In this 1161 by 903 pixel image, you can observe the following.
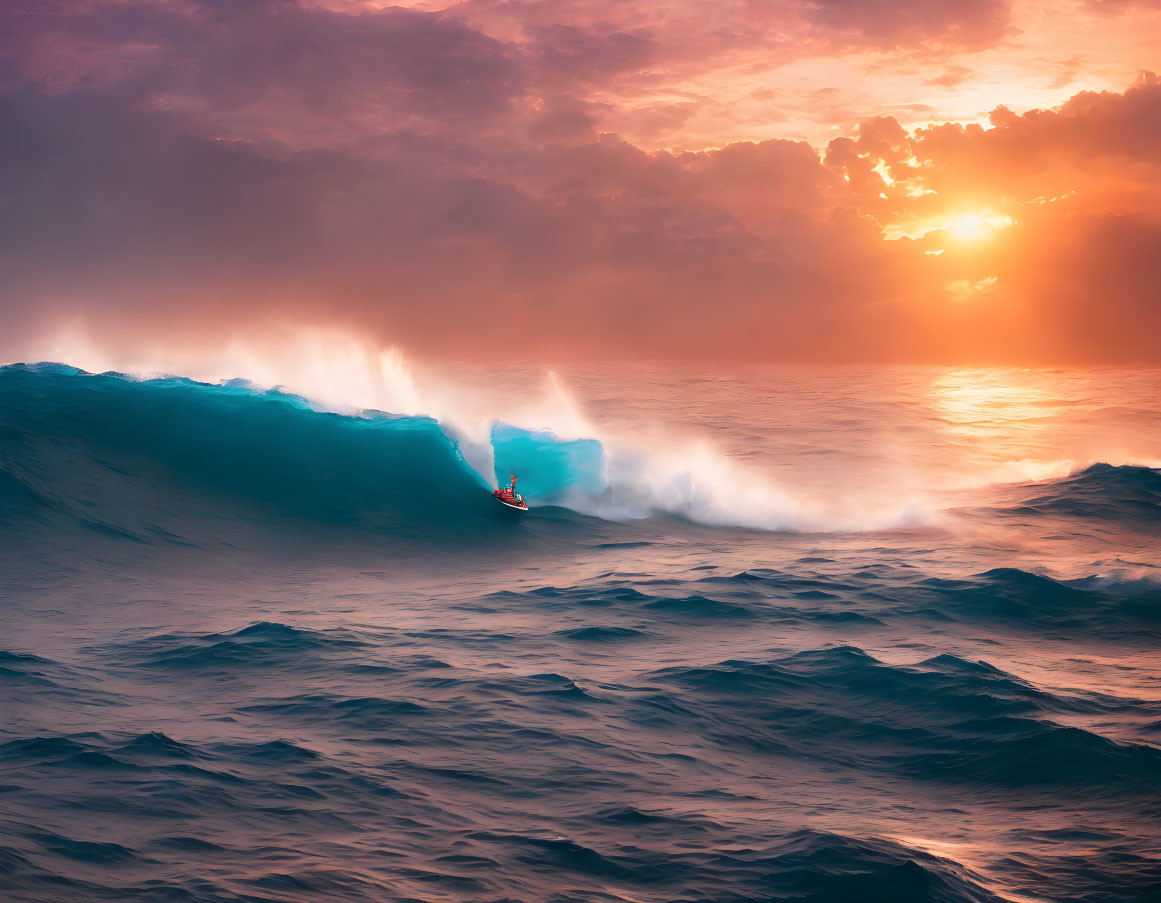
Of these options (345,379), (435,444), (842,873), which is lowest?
(842,873)

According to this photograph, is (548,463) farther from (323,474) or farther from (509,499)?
(323,474)

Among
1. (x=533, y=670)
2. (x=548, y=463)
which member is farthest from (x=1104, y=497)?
(x=533, y=670)

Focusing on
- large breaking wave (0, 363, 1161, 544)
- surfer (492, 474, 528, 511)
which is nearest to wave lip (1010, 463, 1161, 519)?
large breaking wave (0, 363, 1161, 544)

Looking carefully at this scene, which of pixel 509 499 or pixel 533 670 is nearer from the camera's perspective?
pixel 533 670

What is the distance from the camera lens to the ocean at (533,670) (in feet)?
21.6

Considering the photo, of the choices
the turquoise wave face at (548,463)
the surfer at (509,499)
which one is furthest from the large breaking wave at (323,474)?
the surfer at (509,499)

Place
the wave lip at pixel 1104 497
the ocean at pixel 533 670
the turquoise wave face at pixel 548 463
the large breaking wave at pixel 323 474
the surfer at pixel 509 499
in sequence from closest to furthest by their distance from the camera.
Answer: the ocean at pixel 533 670 < the large breaking wave at pixel 323 474 < the surfer at pixel 509 499 < the wave lip at pixel 1104 497 < the turquoise wave face at pixel 548 463

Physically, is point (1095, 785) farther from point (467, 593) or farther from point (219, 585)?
point (219, 585)

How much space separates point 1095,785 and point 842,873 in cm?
351

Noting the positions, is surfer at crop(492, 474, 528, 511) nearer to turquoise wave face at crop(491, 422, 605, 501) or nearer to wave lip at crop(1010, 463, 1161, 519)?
turquoise wave face at crop(491, 422, 605, 501)

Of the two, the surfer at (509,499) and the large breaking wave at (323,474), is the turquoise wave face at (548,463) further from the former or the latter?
the surfer at (509,499)

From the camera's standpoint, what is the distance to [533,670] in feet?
36.1

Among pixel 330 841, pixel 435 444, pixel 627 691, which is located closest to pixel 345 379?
pixel 435 444

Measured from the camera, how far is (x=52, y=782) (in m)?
7.35
